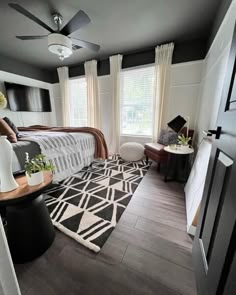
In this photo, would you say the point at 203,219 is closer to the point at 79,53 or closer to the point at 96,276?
the point at 96,276

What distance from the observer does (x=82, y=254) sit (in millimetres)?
1148

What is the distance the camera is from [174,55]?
301 centimetres

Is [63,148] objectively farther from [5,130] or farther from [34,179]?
[34,179]

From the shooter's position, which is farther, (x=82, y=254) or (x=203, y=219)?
(x=82, y=254)

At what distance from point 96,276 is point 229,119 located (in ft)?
4.57

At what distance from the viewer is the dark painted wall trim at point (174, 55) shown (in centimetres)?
282

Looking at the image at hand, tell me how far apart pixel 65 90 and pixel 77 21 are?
9.52ft

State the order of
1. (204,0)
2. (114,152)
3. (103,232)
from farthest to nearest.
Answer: (114,152), (204,0), (103,232)

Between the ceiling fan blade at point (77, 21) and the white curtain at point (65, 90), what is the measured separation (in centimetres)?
248

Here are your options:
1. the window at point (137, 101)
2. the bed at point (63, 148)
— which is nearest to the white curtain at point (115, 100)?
the window at point (137, 101)

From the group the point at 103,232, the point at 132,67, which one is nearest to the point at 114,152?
the point at 132,67

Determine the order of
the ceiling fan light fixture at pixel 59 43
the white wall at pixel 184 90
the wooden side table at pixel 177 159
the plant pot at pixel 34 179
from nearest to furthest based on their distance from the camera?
the plant pot at pixel 34 179, the ceiling fan light fixture at pixel 59 43, the wooden side table at pixel 177 159, the white wall at pixel 184 90

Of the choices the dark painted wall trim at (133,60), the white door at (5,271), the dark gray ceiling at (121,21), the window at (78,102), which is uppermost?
the dark gray ceiling at (121,21)

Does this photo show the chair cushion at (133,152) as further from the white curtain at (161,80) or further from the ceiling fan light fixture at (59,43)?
the ceiling fan light fixture at (59,43)
